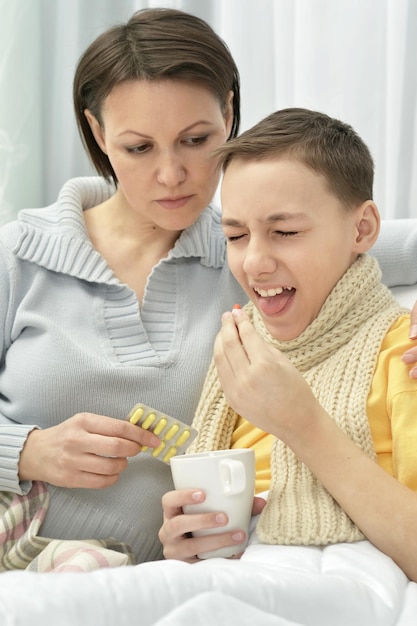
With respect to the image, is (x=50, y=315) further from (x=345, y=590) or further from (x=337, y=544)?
(x=345, y=590)

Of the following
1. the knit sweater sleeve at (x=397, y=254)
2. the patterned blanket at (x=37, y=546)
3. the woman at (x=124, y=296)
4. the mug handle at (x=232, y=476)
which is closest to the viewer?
the mug handle at (x=232, y=476)

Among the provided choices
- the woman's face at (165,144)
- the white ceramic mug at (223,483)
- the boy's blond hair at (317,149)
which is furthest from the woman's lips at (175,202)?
the white ceramic mug at (223,483)

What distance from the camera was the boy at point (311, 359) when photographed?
1033mm

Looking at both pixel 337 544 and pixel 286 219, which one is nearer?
pixel 337 544

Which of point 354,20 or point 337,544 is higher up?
point 354,20

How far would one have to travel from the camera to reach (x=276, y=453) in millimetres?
1149

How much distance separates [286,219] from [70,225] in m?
0.43

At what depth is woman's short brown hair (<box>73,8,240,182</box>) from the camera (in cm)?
131

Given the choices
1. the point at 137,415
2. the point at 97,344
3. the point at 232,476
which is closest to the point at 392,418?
the point at 232,476

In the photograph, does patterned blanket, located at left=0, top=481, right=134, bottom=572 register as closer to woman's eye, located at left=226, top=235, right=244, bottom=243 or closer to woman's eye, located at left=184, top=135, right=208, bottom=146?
woman's eye, located at left=226, top=235, right=244, bottom=243

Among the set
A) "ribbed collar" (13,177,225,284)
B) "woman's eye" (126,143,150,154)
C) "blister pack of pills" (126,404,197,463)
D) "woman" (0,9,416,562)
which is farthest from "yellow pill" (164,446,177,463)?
"woman's eye" (126,143,150,154)

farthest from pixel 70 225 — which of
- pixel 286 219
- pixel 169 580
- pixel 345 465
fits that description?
pixel 169 580

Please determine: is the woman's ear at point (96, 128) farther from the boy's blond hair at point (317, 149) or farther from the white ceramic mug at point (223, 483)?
the white ceramic mug at point (223, 483)

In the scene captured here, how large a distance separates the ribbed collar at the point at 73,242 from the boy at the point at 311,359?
0.67 ft
